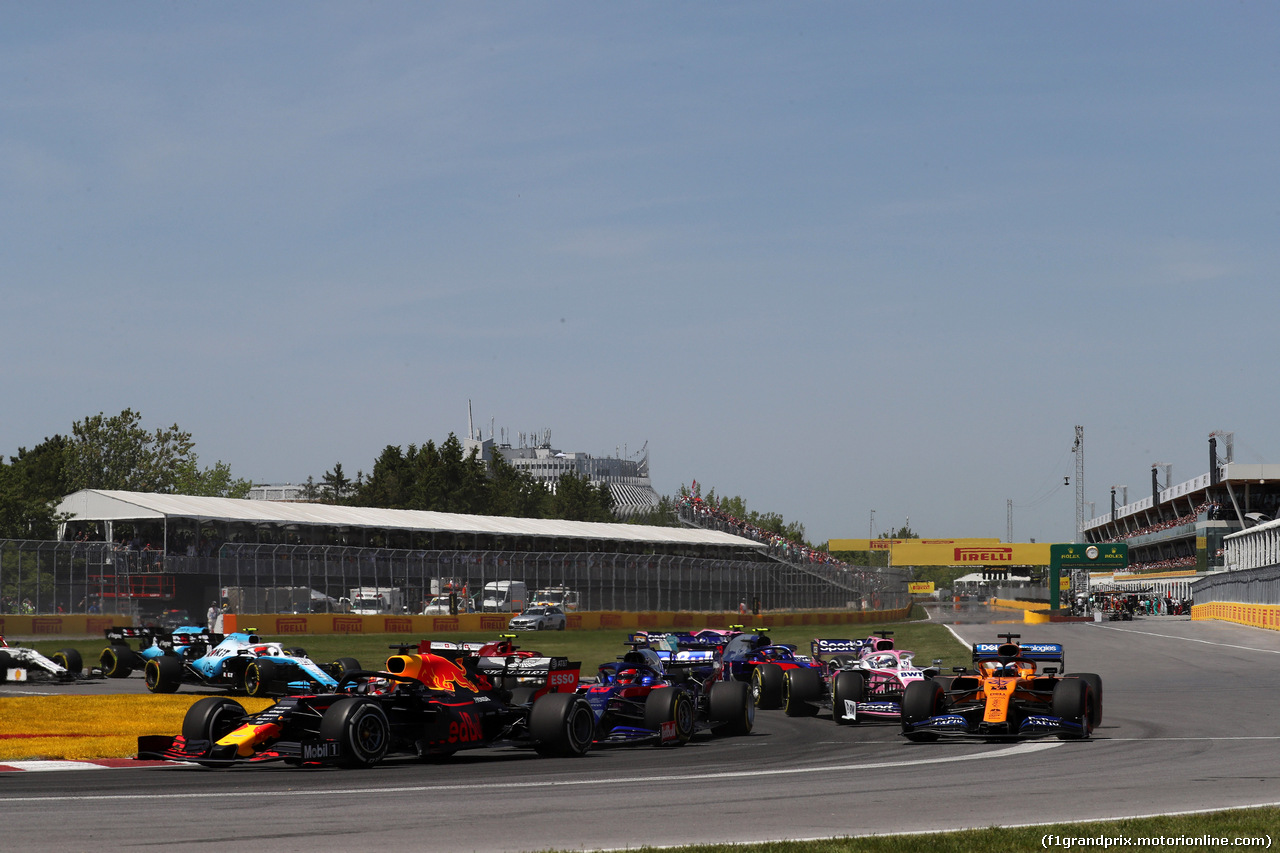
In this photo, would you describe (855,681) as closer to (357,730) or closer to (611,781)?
(611,781)

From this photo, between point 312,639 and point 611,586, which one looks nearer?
point 312,639

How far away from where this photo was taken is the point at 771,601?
76.6m

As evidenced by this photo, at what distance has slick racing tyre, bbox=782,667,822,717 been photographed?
21891 mm

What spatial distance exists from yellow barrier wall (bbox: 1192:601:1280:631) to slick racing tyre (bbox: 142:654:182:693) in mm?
44458

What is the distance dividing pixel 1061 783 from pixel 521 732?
6.20 metres

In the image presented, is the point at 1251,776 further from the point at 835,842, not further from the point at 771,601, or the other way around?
the point at 771,601

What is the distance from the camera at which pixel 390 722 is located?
14688 mm

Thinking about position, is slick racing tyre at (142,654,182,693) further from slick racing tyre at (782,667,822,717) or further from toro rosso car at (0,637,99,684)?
slick racing tyre at (782,667,822,717)

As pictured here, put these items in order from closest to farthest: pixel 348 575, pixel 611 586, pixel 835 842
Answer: pixel 835 842 → pixel 348 575 → pixel 611 586

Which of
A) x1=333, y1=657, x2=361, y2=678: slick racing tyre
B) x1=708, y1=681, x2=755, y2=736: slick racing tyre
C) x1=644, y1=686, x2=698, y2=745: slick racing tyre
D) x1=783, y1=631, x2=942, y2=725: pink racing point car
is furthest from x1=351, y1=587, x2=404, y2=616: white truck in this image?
x1=644, y1=686, x2=698, y2=745: slick racing tyre

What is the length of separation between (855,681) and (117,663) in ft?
53.1

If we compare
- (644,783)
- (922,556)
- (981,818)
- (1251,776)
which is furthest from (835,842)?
(922,556)

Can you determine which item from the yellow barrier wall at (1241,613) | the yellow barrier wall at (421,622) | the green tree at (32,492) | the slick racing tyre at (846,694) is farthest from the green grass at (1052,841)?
the green tree at (32,492)

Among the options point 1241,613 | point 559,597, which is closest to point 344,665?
point 559,597
